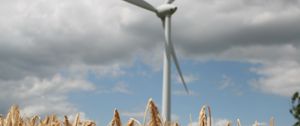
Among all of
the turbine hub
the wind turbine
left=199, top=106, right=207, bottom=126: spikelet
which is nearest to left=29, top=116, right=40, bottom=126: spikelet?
left=199, top=106, right=207, bottom=126: spikelet

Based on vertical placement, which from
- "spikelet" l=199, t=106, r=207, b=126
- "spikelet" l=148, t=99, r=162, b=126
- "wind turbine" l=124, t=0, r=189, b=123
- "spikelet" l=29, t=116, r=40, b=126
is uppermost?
"wind turbine" l=124, t=0, r=189, b=123

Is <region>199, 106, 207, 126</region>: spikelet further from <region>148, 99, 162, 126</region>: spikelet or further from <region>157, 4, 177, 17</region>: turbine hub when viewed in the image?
<region>157, 4, 177, 17</region>: turbine hub

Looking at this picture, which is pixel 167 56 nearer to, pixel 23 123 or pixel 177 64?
pixel 177 64

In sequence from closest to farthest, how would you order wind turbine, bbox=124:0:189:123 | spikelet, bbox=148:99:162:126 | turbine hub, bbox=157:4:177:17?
spikelet, bbox=148:99:162:126
wind turbine, bbox=124:0:189:123
turbine hub, bbox=157:4:177:17

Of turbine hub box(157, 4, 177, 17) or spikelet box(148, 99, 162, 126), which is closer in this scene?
spikelet box(148, 99, 162, 126)

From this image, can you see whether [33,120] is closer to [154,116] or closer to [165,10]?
[154,116]


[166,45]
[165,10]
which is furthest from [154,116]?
[165,10]

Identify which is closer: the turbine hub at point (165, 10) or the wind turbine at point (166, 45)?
the wind turbine at point (166, 45)

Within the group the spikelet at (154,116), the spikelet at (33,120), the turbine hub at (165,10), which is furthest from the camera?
the turbine hub at (165,10)

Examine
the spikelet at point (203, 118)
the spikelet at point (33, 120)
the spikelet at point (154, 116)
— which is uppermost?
the spikelet at point (33, 120)

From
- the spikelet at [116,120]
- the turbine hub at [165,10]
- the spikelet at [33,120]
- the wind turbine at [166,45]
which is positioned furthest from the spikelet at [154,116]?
the turbine hub at [165,10]

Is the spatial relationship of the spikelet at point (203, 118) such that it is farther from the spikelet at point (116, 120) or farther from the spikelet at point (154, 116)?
the spikelet at point (116, 120)

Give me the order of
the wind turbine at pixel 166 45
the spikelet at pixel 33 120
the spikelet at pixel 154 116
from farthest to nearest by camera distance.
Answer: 1. the wind turbine at pixel 166 45
2. the spikelet at pixel 33 120
3. the spikelet at pixel 154 116

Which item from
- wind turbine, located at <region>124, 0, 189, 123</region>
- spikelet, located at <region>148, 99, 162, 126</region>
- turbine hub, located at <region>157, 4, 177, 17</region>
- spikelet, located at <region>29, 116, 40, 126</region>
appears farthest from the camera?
turbine hub, located at <region>157, 4, 177, 17</region>
